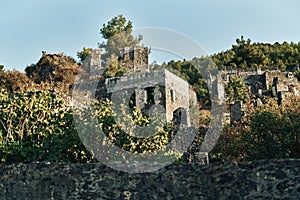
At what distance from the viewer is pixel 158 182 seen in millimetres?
10578

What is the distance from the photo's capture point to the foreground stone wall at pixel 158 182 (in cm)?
970

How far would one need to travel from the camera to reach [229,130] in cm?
2053

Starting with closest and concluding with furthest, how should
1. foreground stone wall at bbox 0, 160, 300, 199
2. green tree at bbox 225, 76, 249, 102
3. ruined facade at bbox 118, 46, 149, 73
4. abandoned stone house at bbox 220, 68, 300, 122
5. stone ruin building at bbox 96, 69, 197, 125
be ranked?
foreground stone wall at bbox 0, 160, 300, 199 < stone ruin building at bbox 96, 69, 197, 125 < ruined facade at bbox 118, 46, 149, 73 < green tree at bbox 225, 76, 249, 102 < abandoned stone house at bbox 220, 68, 300, 122

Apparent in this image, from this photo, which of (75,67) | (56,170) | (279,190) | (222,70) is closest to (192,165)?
(279,190)

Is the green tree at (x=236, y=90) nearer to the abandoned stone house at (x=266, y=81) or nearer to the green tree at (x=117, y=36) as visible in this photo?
the abandoned stone house at (x=266, y=81)

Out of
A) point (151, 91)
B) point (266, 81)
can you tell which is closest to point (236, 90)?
point (266, 81)

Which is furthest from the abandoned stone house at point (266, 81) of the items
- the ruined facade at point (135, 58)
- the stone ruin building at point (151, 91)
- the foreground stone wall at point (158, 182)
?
the foreground stone wall at point (158, 182)

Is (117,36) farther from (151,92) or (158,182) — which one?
(158,182)

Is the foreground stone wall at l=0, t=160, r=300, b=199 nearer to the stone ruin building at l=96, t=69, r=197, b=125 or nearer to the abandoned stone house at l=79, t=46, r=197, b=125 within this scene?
the abandoned stone house at l=79, t=46, r=197, b=125

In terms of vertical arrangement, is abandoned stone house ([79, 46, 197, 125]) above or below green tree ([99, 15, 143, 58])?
below

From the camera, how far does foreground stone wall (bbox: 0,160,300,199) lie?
9.70m

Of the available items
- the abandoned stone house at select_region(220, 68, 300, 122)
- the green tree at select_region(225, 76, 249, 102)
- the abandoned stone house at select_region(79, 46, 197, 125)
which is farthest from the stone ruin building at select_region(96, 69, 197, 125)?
the abandoned stone house at select_region(220, 68, 300, 122)

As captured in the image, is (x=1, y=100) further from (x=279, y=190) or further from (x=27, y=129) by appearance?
(x=279, y=190)

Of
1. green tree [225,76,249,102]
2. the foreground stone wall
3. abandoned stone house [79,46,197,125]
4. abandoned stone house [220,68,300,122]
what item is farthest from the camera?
abandoned stone house [220,68,300,122]
